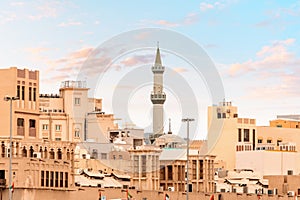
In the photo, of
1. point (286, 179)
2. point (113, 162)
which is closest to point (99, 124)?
point (113, 162)

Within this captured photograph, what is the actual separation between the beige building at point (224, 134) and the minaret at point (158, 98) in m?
10.2

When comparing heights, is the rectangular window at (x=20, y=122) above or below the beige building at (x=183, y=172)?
above

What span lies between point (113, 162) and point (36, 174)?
35424mm

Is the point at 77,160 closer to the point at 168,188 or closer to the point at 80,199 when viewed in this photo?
the point at 168,188

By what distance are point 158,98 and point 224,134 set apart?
1711cm

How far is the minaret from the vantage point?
177625 mm

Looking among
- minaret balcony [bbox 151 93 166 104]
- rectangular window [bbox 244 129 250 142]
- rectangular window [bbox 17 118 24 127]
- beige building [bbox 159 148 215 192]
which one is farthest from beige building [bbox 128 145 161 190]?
minaret balcony [bbox 151 93 166 104]

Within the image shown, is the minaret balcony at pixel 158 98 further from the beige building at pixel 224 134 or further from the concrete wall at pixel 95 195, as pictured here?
the concrete wall at pixel 95 195

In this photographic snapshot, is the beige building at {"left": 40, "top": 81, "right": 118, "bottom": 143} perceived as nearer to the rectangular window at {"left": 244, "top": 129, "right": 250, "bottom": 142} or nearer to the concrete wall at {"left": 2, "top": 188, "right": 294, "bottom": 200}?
the concrete wall at {"left": 2, "top": 188, "right": 294, "bottom": 200}

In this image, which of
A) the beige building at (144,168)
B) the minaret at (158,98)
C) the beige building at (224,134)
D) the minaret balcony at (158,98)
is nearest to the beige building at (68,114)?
the beige building at (144,168)

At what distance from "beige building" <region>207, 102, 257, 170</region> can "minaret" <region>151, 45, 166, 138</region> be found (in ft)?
33.6

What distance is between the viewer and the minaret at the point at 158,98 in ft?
583

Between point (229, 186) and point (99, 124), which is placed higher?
point (99, 124)

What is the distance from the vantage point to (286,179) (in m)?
156
